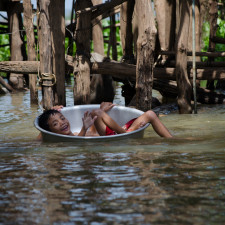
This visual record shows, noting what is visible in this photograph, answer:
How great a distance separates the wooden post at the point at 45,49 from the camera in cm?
726

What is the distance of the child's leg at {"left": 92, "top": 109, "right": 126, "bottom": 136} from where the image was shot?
571 centimetres

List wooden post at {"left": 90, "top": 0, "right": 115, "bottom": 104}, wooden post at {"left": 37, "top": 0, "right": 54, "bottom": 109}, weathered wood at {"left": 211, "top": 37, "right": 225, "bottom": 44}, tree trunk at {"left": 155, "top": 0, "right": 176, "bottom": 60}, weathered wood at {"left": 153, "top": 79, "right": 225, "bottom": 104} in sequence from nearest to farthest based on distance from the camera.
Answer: wooden post at {"left": 37, "top": 0, "right": 54, "bottom": 109}, weathered wood at {"left": 153, "top": 79, "right": 225, "bottom": 104}, wooden post at {"left": 90, "top": 0, "right": 115, "bottom": 104}, tree trunk at {"left": 155, "top": 0, "right": 176, "bottom": 60}, weathered wood at {"left": 211, "top": 37, "right": 225, "bottom": 44}

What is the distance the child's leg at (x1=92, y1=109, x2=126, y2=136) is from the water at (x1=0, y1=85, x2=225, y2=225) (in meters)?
0.29

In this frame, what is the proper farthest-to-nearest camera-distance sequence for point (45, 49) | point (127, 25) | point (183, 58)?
point (127, 25)
point (183, 58)
point (45, 49)

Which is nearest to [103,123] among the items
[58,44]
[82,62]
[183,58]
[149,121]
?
[149,121]

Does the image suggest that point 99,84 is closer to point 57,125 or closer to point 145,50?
point 145,50

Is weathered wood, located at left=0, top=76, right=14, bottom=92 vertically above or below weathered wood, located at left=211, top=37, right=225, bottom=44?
below

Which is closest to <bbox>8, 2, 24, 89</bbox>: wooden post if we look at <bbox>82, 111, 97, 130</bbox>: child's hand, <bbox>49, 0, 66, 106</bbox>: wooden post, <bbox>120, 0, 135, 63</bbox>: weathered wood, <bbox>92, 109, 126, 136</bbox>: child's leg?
<bbox>120, 0, 135, 63</bbox>: weathered wood

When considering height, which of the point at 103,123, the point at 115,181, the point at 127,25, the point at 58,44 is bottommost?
the point at 115,181

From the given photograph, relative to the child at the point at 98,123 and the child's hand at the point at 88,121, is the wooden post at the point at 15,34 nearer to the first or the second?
the child at the point at 98,123

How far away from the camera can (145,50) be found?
7.53 meters

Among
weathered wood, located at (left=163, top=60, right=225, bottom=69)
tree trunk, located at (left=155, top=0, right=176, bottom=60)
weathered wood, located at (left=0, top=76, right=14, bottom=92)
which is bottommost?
weathered wood, located at (left=0, top=76, right=14, bottom=92)

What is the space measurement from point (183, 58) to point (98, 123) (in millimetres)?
2993

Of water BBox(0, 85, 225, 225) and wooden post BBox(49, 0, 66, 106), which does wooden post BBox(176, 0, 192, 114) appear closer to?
wooden post BBox(49, 0, 66, 106)
